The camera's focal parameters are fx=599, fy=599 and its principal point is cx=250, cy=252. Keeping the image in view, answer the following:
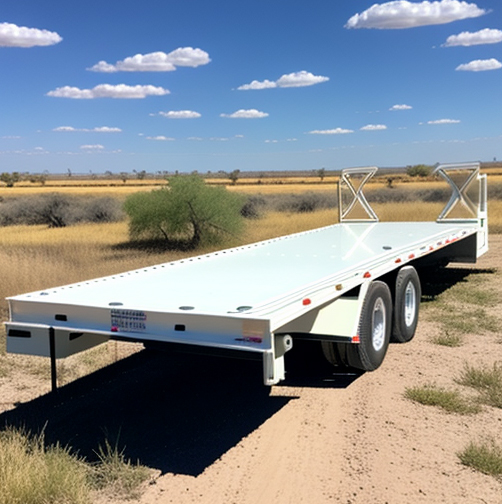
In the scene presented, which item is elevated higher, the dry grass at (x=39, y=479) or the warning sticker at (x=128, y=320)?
the warning sticker at (x=128, y=320)

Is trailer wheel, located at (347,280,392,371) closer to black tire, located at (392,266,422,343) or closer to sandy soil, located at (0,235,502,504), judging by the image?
sandy soil, located at (0,235,502,504)

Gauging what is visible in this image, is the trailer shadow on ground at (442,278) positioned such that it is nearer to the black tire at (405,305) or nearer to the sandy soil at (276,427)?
the black tire at (405,305)

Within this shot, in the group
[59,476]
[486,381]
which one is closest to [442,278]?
[486,381]

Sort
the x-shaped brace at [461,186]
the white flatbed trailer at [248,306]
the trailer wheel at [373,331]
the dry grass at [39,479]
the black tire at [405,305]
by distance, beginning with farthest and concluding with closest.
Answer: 1. the x-shaped brace at [461,186]
2. the black tire at [405,305]
3. the trailer wheel at [373,331]
4. the white flatbed trailer at [248,306]
5. the dry grass at [39,479]

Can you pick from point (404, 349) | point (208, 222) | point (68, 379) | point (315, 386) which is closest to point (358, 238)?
point (404, 349)

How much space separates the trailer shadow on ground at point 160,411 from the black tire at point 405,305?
1712mm

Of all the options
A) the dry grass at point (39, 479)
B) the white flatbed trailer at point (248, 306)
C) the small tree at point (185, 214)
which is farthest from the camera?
the small tree at point (185, 214)

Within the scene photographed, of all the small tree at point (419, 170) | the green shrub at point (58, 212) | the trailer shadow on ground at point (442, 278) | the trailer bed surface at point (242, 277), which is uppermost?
the small tree at point (419, 170)

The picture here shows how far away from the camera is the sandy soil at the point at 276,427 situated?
386 cm

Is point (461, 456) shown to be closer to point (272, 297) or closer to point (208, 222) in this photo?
point (272, 297)

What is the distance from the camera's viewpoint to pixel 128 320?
14.1ft

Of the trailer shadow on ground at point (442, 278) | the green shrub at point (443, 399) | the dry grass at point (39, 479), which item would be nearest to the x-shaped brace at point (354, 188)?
the trailer shadow on ground at point (442, 278)

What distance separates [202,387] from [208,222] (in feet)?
42.5

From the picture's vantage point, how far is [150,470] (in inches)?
163
